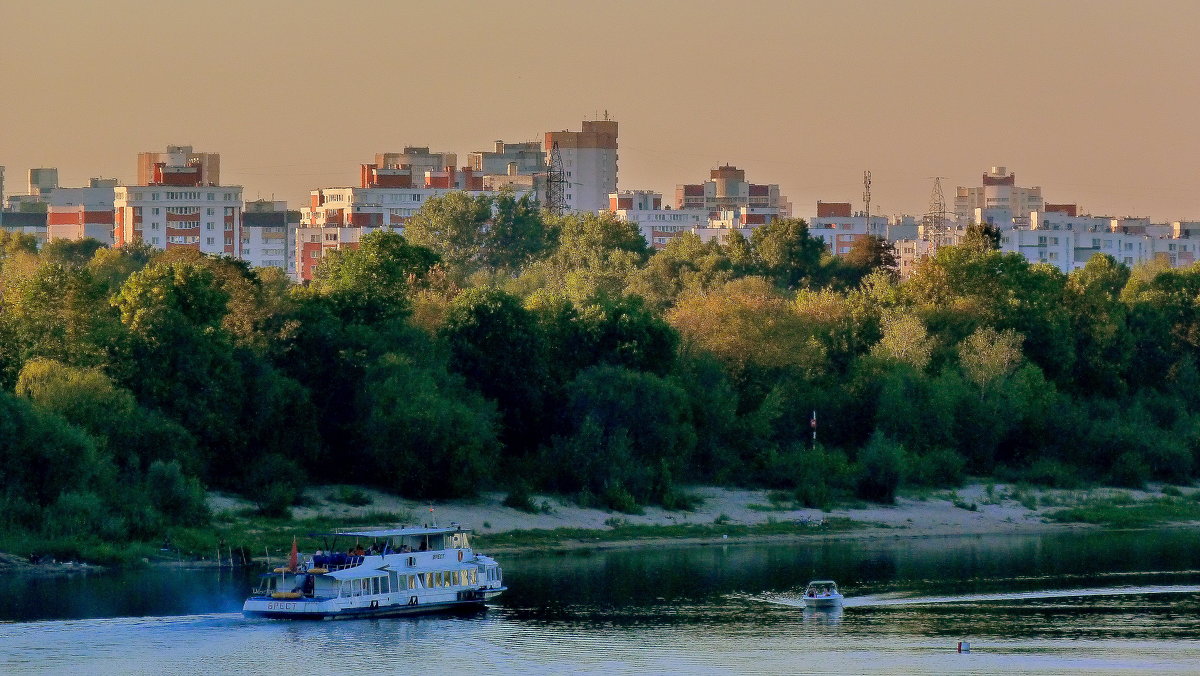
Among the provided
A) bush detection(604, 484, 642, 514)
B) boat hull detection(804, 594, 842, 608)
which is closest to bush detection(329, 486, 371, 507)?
bush detection(604, 484, 642, 514)

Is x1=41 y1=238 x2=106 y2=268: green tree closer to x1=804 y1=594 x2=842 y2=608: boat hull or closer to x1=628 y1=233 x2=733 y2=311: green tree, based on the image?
x1=628 y1=233 x2=733 y2=311: green tree

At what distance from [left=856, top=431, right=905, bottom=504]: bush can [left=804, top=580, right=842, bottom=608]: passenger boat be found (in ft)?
86.1

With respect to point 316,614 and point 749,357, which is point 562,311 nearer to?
point 749,357

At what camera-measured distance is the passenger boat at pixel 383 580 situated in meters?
54.8

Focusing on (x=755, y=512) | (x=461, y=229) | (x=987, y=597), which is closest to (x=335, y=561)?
(x=987, y=597)

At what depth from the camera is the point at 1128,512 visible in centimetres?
8556

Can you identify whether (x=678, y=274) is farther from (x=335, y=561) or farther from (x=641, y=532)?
(x=335, y=561)

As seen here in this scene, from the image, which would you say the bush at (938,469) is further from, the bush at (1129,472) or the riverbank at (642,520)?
the bush at (1129,472)

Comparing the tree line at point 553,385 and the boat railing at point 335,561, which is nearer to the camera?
the boat railing at point 335,561

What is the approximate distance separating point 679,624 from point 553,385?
99.0ft

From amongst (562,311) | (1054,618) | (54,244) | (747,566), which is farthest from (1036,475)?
(54,244)

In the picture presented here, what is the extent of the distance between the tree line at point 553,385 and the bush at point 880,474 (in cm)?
9

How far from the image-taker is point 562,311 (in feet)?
285

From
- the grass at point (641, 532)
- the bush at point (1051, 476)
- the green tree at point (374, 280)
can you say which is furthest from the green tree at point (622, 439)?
the bush at point (1051, 476)
